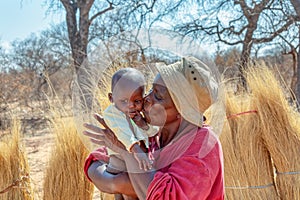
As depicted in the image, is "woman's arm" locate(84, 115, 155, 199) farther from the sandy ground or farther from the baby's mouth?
the sandy ground

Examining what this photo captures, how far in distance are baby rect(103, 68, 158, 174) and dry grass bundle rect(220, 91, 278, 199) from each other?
0.97 m

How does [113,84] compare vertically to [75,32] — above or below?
below

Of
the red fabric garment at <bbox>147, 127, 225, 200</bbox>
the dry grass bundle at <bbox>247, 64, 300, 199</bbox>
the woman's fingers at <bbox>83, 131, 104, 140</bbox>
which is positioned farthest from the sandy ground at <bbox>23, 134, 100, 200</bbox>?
the red fabric garment at <bbox>147, 127, 225, 200</bbox>

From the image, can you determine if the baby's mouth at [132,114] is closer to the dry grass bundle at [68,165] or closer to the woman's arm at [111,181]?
the woman's arm at [111,181]

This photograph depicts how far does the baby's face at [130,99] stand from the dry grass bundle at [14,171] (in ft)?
3.55

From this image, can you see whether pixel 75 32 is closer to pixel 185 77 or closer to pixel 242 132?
pixel 242 132

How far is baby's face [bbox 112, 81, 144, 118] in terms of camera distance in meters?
0.70

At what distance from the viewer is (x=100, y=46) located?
2.77 ft

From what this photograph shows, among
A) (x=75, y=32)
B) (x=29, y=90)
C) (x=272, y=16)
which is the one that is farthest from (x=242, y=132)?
(x=29, y=90)

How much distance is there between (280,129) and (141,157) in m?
1.08

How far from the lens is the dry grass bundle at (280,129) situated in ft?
5.27

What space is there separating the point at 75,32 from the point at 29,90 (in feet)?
10.6

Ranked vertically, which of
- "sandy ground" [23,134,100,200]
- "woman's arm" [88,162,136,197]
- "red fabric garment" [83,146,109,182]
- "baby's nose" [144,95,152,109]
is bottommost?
"sandy ground" [23,134,100,200]

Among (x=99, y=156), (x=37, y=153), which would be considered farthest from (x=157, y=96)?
(x=37, y=153)
